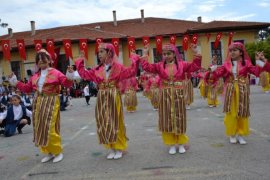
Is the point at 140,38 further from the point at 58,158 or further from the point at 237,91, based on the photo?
the point at 58,158

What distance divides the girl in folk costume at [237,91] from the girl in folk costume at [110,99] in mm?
1704

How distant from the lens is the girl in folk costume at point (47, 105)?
549 centimetres

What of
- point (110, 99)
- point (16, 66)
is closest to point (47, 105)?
point (110, 99)

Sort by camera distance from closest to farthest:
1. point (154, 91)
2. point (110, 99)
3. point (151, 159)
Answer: point (151, 159)
point (110, 99)
point (154, 91)

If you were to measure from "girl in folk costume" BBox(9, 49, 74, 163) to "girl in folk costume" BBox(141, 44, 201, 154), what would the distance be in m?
1.40

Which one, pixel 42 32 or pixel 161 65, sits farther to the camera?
pixel 42 32

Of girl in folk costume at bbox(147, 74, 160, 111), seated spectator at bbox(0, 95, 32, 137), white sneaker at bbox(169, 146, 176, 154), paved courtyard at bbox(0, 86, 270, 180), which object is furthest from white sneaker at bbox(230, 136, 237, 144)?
girl in folk costume at bbox(147, 74, 160, 111)

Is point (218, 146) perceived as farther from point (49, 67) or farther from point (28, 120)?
point (28, 120)

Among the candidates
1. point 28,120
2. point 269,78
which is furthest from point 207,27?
point 28,120

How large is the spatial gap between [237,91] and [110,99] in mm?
2183

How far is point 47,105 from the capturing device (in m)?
5.52

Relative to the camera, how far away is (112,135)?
543 cm

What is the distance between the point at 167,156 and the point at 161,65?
1.42m

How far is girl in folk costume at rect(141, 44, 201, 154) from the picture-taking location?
5.59 m
